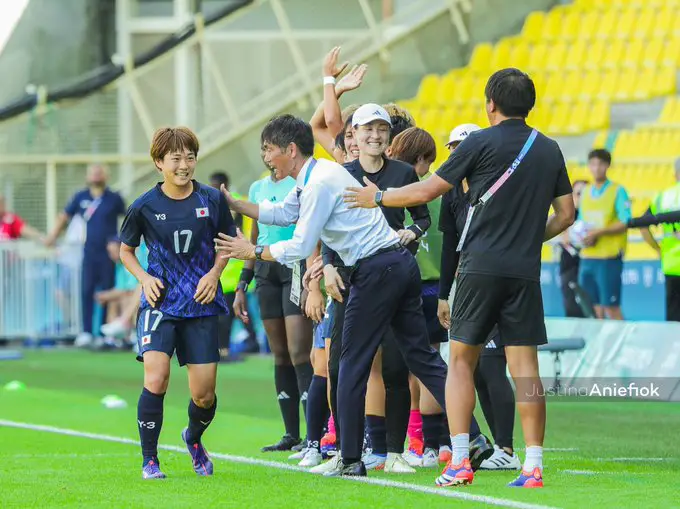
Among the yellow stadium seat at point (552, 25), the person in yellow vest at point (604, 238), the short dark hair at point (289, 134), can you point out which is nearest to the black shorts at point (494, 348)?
the short dark hair at point (289, 134)

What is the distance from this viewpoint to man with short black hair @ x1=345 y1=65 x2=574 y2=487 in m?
7.49

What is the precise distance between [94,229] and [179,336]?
39.7 ft

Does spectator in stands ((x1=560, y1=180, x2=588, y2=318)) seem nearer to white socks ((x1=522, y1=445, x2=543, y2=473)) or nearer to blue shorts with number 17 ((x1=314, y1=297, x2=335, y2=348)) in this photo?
blue shorts with number 17 ((x1=314, y1=297, x2=335, y2=348))

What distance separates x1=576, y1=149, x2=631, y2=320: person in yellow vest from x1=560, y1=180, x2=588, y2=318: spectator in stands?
0.95ft

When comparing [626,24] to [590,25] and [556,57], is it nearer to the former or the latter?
[590,25]

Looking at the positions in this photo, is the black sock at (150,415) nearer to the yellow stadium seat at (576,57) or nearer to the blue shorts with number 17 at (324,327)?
the blue shorts with number 17 at (324,327)

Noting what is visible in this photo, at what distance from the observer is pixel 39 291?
21234 millimetres

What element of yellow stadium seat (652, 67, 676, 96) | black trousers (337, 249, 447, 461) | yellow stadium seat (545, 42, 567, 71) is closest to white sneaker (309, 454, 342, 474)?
black trousers (337, 249, 447, 461)

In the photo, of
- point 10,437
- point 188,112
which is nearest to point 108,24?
point 188,112

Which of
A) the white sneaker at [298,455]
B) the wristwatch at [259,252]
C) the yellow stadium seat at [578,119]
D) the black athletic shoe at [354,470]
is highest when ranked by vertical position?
the yellow stadium seat at [578,119]

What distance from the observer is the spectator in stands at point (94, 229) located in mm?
20016

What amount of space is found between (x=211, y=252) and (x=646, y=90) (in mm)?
14204

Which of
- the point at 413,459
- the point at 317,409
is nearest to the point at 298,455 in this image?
the point at 317,409

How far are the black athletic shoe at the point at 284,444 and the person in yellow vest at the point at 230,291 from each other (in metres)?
2.12
